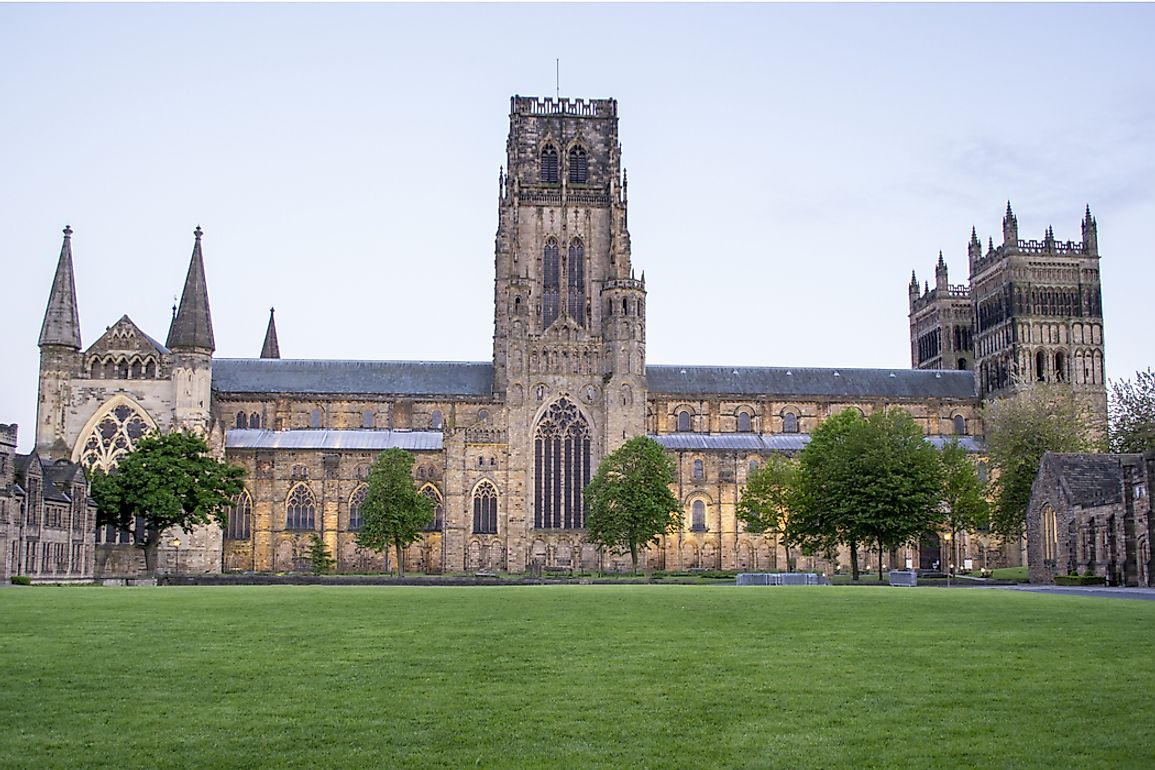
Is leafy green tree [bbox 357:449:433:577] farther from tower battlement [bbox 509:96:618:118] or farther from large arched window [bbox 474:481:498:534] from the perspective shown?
tower battlement [bbox 509:96:618:118]

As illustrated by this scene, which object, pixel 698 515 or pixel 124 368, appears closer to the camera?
pixel 124 368

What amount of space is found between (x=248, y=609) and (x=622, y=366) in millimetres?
Result: 75931

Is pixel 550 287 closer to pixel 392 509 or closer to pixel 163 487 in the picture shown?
pixel 392 509

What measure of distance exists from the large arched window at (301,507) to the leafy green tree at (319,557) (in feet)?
15.4

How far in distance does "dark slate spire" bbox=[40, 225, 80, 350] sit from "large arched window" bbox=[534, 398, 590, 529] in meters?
37.9


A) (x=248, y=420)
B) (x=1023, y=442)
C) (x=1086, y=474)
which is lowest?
(x=1086, y=474)

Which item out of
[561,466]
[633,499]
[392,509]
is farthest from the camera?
[561,466]

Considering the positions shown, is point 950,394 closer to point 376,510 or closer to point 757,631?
point 376,510

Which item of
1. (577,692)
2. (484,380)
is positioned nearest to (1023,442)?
(484,380)

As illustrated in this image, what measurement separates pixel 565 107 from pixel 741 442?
3682 centimetres

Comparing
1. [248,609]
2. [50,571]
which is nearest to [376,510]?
[50,571]

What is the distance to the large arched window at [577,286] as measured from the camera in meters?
119

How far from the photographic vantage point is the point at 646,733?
17422 mm

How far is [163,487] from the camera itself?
85.9 metres
